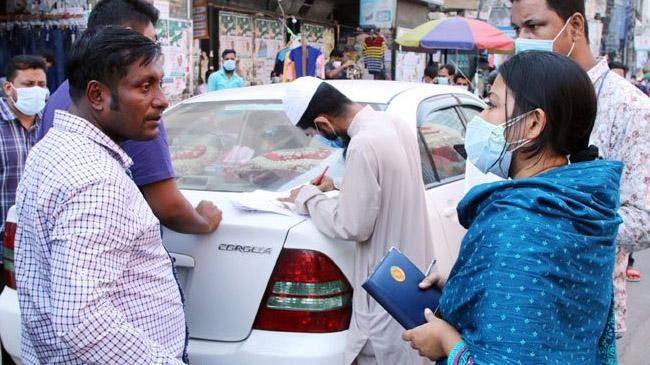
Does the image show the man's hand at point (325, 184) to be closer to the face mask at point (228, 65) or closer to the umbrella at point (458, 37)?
the face mask at point (228, 65)

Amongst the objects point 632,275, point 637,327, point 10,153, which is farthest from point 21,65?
point 632,275

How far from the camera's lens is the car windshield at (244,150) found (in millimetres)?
3123

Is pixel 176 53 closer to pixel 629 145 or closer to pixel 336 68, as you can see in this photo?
pixel 336 68

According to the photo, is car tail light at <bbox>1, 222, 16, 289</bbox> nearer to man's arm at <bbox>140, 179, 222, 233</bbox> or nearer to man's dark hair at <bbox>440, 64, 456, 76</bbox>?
man's arm at <bbox>140, 179, 222, 233</bbox>

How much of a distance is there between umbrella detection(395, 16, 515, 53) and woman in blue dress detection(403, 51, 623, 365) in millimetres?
10488

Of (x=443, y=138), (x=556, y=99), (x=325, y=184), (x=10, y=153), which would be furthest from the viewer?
(x=10, y=153)

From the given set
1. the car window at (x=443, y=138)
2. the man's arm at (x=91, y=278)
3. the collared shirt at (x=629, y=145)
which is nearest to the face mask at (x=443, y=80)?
the car window at (x=443, y=138)

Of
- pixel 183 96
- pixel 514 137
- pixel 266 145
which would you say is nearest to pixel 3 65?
pixel 183 96

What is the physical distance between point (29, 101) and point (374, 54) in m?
12.1

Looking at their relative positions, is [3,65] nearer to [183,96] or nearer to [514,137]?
[183,96]

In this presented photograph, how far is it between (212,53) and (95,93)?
36.9 feet

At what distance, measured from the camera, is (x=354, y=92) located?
143 inches

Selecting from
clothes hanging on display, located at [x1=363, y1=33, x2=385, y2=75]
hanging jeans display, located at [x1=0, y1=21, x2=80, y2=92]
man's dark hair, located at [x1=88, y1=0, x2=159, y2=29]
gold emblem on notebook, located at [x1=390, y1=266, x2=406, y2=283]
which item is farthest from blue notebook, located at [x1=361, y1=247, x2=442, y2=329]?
clothes hanging on display, located at [x1=363, y1=33, x2=385, y2=75]

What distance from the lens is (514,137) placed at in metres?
1.64
